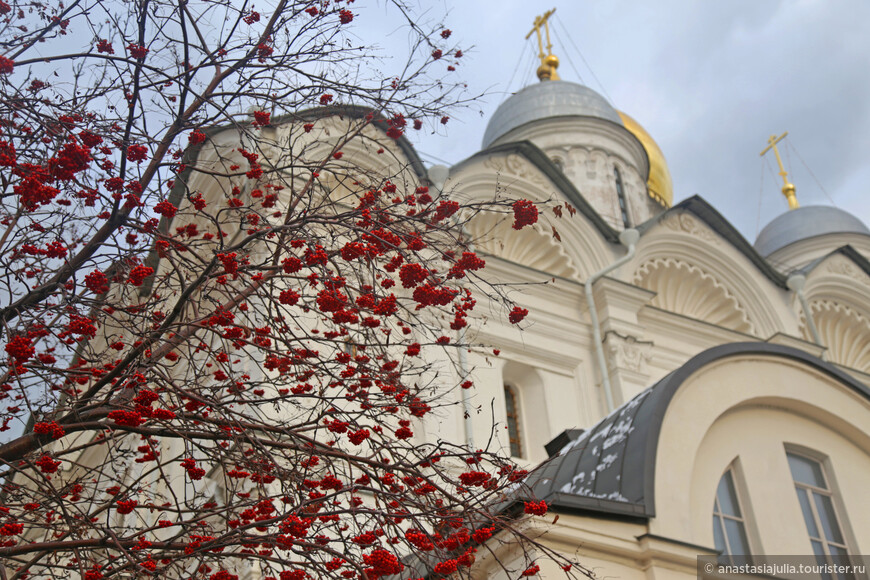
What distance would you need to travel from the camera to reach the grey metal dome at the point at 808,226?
76.4 ft

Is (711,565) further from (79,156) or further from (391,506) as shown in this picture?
(79,156)

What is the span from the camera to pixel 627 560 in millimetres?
6770

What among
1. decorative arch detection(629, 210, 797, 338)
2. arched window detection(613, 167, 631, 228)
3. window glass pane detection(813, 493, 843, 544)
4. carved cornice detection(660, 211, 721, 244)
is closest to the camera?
window glass pane detection(813, 493, 843, 544)

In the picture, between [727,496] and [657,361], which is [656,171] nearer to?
[657,361]

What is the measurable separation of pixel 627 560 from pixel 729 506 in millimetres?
1674

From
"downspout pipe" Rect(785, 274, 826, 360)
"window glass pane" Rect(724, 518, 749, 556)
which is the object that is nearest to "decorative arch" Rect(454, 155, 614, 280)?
"downspout pipe" Rect(785, 274, 826, 360)

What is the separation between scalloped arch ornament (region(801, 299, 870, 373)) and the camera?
57.6 feet

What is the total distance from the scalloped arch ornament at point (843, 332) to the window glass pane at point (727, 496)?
33.5 feet

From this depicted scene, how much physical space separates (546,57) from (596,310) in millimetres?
11689

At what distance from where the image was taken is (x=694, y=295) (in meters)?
16.2

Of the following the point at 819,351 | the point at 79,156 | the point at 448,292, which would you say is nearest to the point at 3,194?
the point at 79,156

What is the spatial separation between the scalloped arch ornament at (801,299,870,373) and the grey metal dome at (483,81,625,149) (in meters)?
5.59

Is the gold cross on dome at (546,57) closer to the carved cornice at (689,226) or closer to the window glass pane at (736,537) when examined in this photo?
the carved cornice at (689,226)

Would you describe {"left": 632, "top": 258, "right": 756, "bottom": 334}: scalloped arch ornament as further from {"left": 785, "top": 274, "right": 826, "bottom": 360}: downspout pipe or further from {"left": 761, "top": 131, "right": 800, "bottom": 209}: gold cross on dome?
{"left": 761, "top": 131, "right": 800, "bottom": 209}: gold cross on dome
